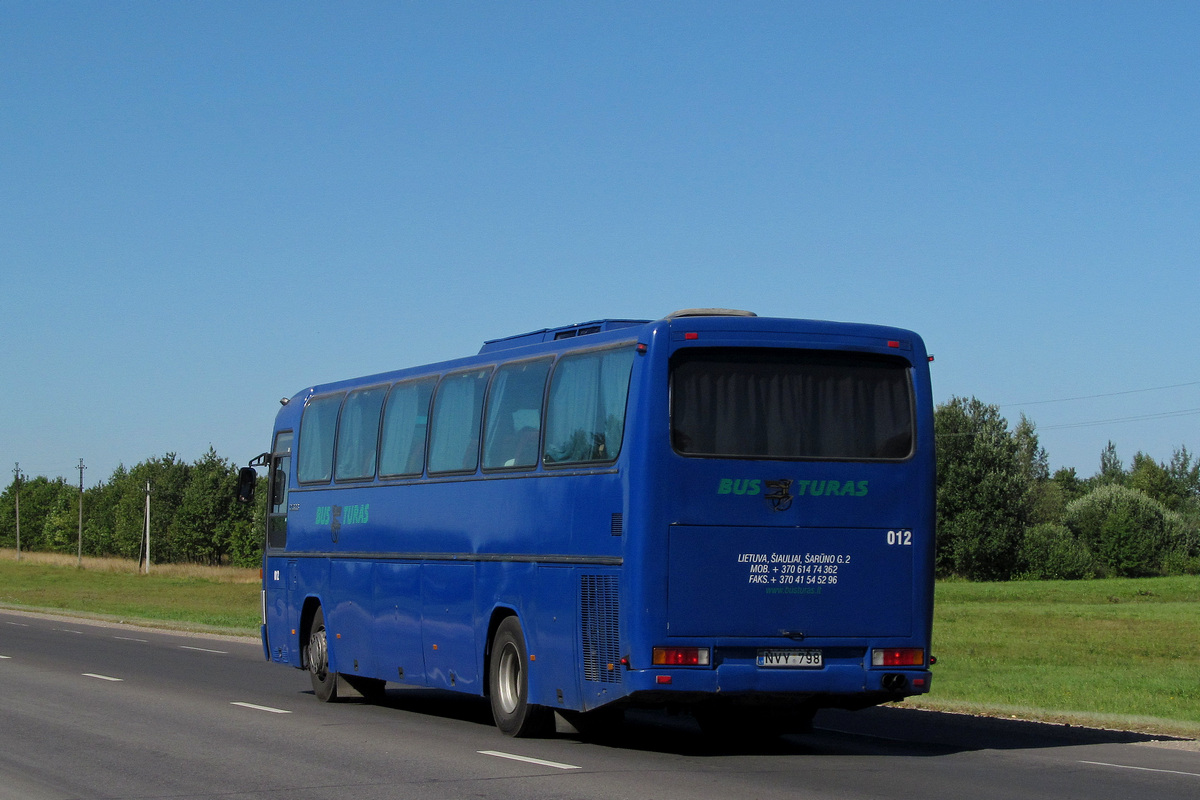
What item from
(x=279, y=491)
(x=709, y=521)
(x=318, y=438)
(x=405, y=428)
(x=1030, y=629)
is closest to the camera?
(x=709, y=521)

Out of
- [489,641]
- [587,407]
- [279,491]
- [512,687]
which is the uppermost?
[587,407]

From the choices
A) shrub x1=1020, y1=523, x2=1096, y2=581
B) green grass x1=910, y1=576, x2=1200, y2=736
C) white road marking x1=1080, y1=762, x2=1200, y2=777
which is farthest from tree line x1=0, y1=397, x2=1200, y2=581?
white road marking x1=1080, y1=762, x2=1200, y2=777

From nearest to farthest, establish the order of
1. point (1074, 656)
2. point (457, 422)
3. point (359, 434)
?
point (457, 422) < point (359, 434) < point (1074, 656)

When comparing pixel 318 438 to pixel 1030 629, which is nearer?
pixel 318 438

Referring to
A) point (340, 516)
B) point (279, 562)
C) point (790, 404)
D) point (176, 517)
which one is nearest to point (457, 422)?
point (340, 516)

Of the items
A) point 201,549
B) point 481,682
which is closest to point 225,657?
point 481,682

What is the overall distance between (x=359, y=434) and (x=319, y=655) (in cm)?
314

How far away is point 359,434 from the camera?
18.7m

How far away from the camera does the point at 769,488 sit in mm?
13117

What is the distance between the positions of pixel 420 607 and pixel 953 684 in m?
11.3

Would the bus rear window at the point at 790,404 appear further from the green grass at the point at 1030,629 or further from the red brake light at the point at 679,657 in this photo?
the green grass at the point at 1030,629

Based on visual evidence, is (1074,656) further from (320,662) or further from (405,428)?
(405,428)

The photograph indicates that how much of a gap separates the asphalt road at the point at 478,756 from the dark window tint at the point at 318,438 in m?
2.89

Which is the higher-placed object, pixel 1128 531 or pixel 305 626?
pixel 1128 531
